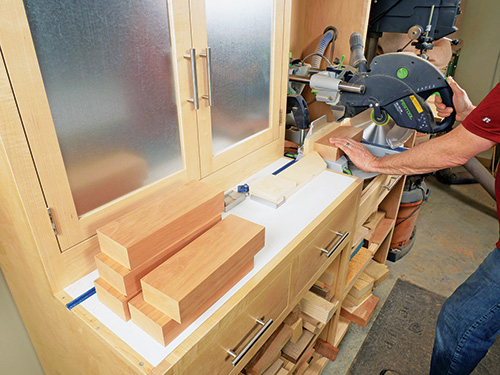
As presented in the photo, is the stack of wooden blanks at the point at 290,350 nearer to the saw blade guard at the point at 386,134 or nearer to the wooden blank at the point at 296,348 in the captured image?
the wooden blank at the point at 296,348

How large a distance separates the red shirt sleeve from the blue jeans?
0.50m

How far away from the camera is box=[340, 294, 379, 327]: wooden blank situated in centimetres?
193

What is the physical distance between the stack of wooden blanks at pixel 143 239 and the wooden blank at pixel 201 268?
0.03m

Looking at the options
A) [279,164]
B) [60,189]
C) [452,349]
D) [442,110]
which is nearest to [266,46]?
[279,164]

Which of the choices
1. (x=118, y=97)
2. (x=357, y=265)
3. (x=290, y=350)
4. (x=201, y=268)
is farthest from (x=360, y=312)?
(x=118, y=97)

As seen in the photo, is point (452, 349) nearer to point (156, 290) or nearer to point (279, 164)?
point (279, 164)

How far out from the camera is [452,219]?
10.00 ft

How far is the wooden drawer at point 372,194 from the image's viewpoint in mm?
1617

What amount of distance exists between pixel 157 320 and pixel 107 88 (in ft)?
1.79

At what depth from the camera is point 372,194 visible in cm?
169

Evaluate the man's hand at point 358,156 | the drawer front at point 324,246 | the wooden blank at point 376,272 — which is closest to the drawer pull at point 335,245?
the drawer front at point 324,246

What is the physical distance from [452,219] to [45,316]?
10.3 ft

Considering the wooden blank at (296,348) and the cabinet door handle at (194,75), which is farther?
the wooden blank at (296,348)

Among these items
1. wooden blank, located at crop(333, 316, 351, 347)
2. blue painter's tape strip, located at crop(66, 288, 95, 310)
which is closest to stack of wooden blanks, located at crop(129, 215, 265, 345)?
blue painter's tape strip, located at crop(66, 288, 95, 310)
